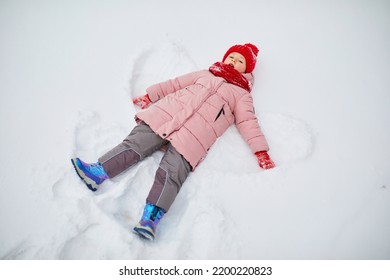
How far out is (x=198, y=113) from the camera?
214 cm

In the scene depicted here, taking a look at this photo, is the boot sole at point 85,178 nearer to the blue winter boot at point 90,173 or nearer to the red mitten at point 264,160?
the blue winter boot at point 90,173

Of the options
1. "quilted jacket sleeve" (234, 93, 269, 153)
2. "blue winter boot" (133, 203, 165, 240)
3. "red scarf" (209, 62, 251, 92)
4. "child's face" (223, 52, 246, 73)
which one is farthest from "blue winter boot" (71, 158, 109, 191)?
"child's face" (223, 52, 246, 73)

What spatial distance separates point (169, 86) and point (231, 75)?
594 millimetres

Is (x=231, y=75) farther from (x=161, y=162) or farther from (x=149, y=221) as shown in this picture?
(x=149, y=221)

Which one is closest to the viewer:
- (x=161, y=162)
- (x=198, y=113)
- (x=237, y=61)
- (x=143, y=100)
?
(x=161, y=162)

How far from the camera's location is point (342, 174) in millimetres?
2150

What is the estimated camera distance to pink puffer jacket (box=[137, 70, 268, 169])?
6.58 ft

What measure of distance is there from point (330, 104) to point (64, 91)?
2.54 m

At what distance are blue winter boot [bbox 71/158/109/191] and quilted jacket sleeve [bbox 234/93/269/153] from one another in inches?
47.0

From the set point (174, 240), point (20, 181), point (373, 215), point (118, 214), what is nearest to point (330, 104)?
point (373, 215)

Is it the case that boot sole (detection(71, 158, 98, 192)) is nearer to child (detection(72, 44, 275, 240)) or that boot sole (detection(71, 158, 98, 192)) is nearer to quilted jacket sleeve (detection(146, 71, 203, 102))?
child (detection(72, 44, 275, 240))

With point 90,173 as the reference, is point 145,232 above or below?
below

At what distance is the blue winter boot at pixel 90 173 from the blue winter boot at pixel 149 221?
381mm

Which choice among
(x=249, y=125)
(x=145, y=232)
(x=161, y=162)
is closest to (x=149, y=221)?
(x=145, y=232)
